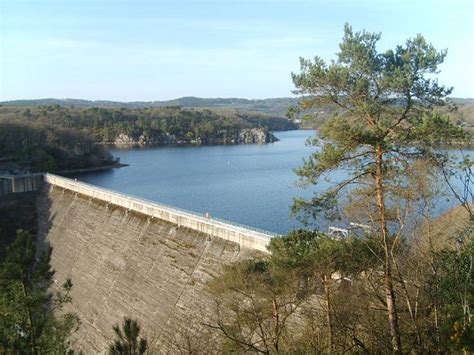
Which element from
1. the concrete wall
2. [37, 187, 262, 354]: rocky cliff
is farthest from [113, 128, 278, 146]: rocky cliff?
[37, 187, 262, 354]: rocky cliff

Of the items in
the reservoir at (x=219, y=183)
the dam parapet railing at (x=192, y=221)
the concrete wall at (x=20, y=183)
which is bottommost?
the reservoir at (x=219, y=183)

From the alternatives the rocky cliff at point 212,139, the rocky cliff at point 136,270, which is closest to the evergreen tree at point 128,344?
the rocky cliff at point 136,270

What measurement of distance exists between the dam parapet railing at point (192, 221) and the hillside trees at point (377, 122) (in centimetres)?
690

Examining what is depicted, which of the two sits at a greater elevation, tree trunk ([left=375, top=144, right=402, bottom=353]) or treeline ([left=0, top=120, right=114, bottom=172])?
tree trunk ([left=375, top=144, right=402, bottom=353])

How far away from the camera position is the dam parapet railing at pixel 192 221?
15.7m

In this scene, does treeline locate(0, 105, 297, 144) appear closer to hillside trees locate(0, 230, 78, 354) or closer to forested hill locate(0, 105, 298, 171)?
forested hill locate(0, 105, 298, 171)

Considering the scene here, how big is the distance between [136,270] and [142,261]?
45 cm

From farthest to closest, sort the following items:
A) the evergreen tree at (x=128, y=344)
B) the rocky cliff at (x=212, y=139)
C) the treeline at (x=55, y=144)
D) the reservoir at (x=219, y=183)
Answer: the rocky cliff at (x=212, y=139)
the treeline at (x=55, y=144)
the reservoir at (x=219, y=183)
the evergreen tree at (x=128, y=344)

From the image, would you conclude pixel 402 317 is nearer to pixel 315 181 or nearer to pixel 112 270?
pixel 315 181

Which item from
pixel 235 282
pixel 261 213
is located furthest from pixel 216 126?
pixel 235 282

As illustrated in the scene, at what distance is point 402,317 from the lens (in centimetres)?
865

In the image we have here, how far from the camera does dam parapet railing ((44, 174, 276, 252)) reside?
1572 cm

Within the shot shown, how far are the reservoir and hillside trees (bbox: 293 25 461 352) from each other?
1.44 metres

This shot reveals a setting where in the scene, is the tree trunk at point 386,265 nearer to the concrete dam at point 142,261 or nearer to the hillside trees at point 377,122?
the hillside trees at point 377,122
